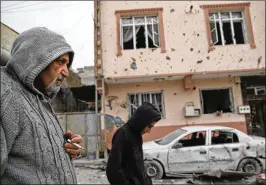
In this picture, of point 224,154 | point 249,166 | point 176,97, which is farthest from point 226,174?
point 176,97

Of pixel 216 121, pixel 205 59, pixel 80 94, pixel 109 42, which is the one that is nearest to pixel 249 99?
pixel 216 121

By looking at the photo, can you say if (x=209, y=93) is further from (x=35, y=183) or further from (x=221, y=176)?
(x=35, y=183)

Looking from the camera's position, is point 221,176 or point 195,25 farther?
point 195,25

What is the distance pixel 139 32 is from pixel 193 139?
6015 mm

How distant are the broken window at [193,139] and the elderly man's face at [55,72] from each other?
6.30 metres

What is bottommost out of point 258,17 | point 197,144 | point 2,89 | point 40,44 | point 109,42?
point 197,144

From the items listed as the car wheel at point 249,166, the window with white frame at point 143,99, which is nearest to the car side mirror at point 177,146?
the car wheel at point 249,166

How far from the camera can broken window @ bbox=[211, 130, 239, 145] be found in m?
6.94

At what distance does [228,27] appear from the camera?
11328 millimetres

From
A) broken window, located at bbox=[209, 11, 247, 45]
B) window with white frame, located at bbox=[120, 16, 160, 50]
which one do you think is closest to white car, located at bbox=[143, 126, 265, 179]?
window with white frame, located at bbox=[120, 16, 160, 50]

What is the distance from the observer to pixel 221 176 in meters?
6.12

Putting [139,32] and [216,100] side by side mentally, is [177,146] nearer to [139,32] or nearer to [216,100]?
[216,100]

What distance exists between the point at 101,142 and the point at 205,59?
5.73m

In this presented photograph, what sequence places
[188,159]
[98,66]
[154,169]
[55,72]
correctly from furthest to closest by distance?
[98,66] → [188,159] → [154,169] → [55,72]
